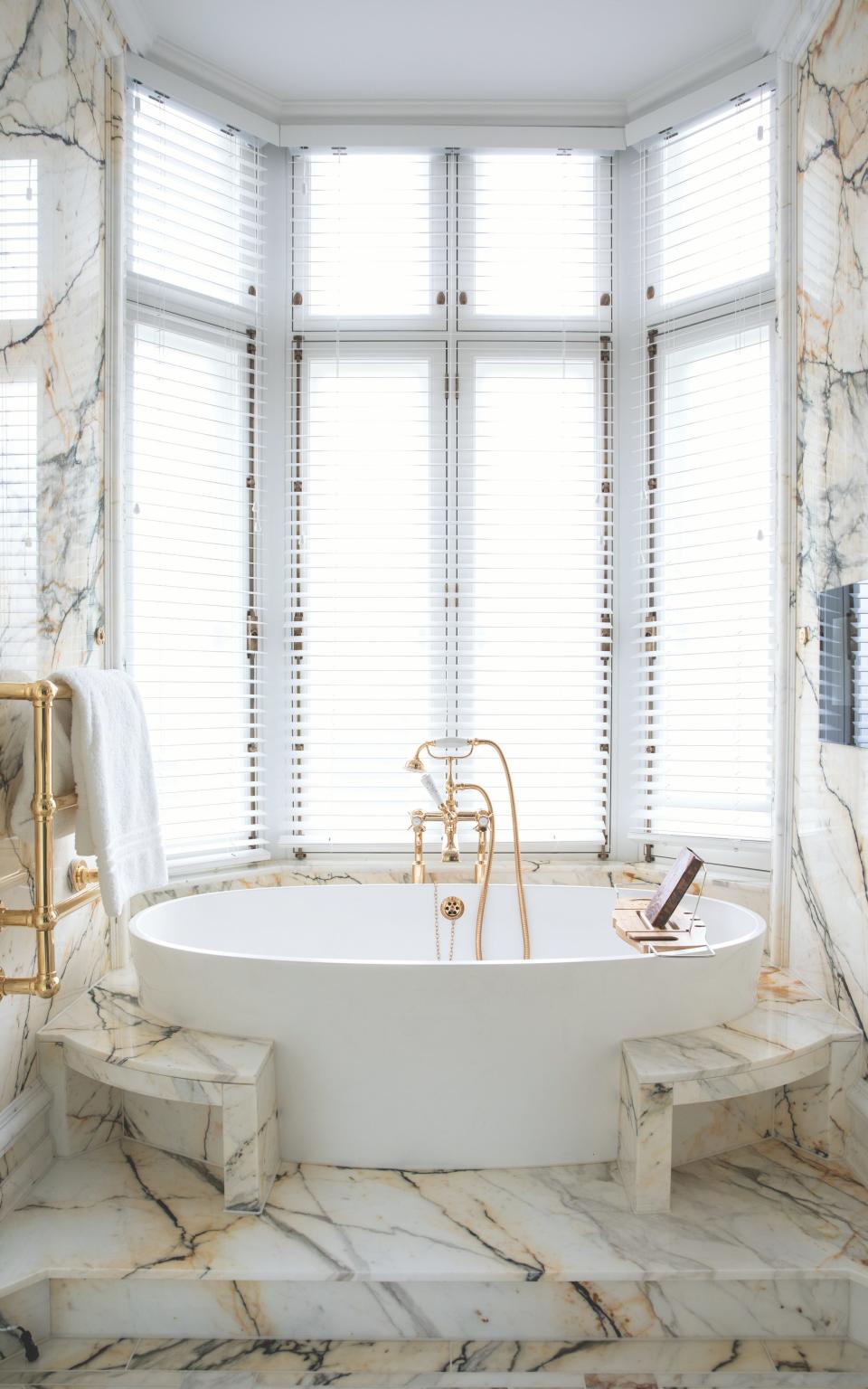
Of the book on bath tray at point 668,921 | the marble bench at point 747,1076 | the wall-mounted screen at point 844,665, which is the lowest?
the marble bench at point 747,1076

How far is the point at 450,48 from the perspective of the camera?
254cm

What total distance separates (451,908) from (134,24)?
8.59 ft

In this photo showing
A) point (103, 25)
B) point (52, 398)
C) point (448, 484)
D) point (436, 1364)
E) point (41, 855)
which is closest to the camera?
point (436, 1364)

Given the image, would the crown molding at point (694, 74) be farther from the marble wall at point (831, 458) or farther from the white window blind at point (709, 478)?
the marble wall at point (831, 458)

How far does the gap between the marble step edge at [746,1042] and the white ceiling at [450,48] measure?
102 inches

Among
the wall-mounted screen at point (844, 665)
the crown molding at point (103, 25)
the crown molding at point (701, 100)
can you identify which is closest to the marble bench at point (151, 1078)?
the wall-mounted screen at point (844, 665)

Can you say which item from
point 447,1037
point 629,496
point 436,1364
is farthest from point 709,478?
point 436,1364

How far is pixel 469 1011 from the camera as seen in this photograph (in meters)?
1.86

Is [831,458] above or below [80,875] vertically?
above

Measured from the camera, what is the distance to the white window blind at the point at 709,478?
102 inches

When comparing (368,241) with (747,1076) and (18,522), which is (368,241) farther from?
(747,1076)

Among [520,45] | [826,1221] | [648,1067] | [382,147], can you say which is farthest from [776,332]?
[826,1221]

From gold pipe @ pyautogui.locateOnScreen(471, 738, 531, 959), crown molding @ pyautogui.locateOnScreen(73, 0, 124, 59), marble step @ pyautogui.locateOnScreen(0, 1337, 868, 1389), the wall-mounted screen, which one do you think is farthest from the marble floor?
crown molding @ pyautogui.locateOnScreen(73, 0, 124, 59)

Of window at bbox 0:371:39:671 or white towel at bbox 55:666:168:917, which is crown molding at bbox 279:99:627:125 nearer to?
window at bbox 0:371:39:671
